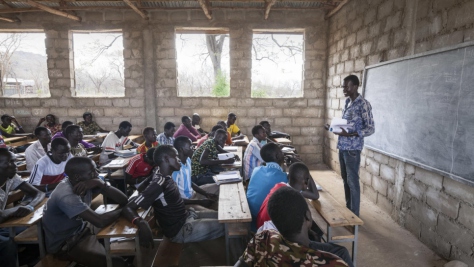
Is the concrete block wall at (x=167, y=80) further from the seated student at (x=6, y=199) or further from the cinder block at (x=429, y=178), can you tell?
the seated student at (x=6, y=199)

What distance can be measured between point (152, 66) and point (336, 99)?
466 centimetres

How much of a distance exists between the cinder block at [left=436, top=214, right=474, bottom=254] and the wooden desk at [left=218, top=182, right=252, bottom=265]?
2147 mm

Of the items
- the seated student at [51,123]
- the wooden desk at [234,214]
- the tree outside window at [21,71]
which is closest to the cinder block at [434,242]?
the wooden desk at [234,214]

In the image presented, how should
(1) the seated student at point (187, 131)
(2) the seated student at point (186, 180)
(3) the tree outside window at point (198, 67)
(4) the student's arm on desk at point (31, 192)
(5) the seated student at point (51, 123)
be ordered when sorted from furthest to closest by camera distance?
(3) the tree outside window at point (198, 67), (5) the seated student at point (51, 123), (1) the seated student at point (187, 131), (2) the seated student at point (186, 180), (4) the student's arm on desk at point (31, 192)

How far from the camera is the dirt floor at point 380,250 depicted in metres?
2.91

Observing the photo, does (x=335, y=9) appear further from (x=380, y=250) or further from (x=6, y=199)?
(x=6, y=199)

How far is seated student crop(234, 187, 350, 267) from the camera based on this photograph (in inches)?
49.8

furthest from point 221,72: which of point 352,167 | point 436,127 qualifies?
point 436,127

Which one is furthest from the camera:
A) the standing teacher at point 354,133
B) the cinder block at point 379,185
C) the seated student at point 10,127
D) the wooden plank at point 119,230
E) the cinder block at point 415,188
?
the seated student at point 10,127

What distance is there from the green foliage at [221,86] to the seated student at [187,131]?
4.88 feet

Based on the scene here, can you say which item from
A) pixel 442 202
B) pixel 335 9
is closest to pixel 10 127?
pixel 335 9

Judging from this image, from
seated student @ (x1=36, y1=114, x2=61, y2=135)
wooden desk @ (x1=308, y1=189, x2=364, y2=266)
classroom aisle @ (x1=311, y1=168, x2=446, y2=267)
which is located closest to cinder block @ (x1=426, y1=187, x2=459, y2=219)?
classroom aisle @ (x1=311, y1=168, x2=446, y2=267)

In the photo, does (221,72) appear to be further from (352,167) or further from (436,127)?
(436,127)

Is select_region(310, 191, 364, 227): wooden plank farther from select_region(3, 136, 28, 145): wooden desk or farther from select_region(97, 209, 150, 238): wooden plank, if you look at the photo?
select_region(3, 136, 28, 145): wooden desk
